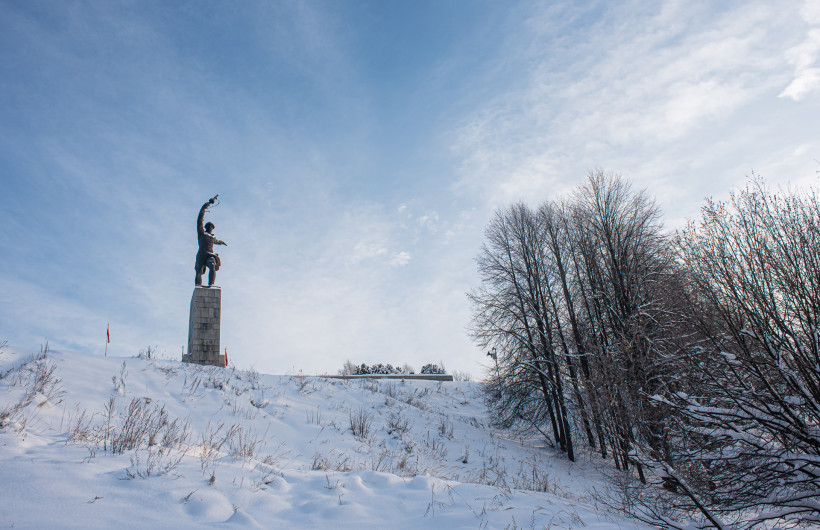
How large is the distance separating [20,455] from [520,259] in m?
16.8

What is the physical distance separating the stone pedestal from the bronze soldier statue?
27.3 inches

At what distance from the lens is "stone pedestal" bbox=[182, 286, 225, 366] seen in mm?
15047

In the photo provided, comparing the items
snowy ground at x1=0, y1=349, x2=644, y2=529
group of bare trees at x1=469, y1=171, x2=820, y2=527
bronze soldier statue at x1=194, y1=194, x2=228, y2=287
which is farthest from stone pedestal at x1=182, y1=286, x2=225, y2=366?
group of bare trees at x1=469, y1=171, x2=820, y2=527

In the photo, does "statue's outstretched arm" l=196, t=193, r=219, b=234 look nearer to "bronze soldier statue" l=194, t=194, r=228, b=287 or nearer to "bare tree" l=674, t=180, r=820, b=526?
"bronze soldier statue" l=194, t=194, r=228, b=287

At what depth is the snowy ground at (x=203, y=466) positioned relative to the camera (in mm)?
3477

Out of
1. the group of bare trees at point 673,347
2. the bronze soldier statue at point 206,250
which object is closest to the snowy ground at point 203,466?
the group of bare trees at point 673,347

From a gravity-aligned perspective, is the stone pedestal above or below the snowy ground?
above

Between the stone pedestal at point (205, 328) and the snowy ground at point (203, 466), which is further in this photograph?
the stone pedestal at point (205, 328)

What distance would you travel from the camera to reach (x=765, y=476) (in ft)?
19.1

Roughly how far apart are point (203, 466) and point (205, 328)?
11.9 metres

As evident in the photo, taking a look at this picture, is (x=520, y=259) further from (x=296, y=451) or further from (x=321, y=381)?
(x=296, y=451)

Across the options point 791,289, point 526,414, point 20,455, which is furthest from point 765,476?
point 526,414

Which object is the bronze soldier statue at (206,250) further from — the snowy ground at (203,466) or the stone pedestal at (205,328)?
the snowy ground at (203,466)

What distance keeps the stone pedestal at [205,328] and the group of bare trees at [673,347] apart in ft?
33.2
